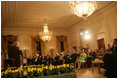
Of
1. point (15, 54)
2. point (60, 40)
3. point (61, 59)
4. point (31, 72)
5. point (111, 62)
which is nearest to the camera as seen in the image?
point (31, 72)

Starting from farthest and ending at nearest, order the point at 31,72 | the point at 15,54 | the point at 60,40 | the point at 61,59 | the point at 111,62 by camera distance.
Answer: the point at 60,40 → the point at 61,59 → the point at 111,62 → the point at 15,54 → the point at 31,72

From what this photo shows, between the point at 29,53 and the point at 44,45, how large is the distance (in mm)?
2111

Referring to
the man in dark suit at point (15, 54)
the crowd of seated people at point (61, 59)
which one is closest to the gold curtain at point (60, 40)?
the crowd of seated people at point (61, 59)

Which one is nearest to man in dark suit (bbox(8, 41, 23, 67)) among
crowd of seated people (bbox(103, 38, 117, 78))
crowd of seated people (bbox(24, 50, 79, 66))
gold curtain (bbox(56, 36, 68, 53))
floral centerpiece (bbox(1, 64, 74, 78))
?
floral centerpiece (bbox(1, 64, 74, 78))

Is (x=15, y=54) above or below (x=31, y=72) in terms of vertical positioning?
above

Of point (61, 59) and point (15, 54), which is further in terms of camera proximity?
point (61, 59)

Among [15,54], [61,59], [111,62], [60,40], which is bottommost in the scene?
[61,59]

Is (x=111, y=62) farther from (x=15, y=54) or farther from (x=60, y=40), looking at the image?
(x=60, y=40)

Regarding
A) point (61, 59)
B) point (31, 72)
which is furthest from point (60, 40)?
point (31, 72)

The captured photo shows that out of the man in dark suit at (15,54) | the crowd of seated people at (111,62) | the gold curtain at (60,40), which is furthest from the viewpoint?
the gold curtain at (60,40)

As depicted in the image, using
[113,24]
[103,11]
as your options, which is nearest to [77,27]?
[103,11]

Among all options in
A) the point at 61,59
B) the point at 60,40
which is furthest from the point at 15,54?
the point at 60,40

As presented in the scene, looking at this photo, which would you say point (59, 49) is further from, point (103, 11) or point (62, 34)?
point (103, 11)

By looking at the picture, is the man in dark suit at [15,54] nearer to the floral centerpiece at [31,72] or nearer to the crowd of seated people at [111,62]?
the floral centerpiece at [31,72]
